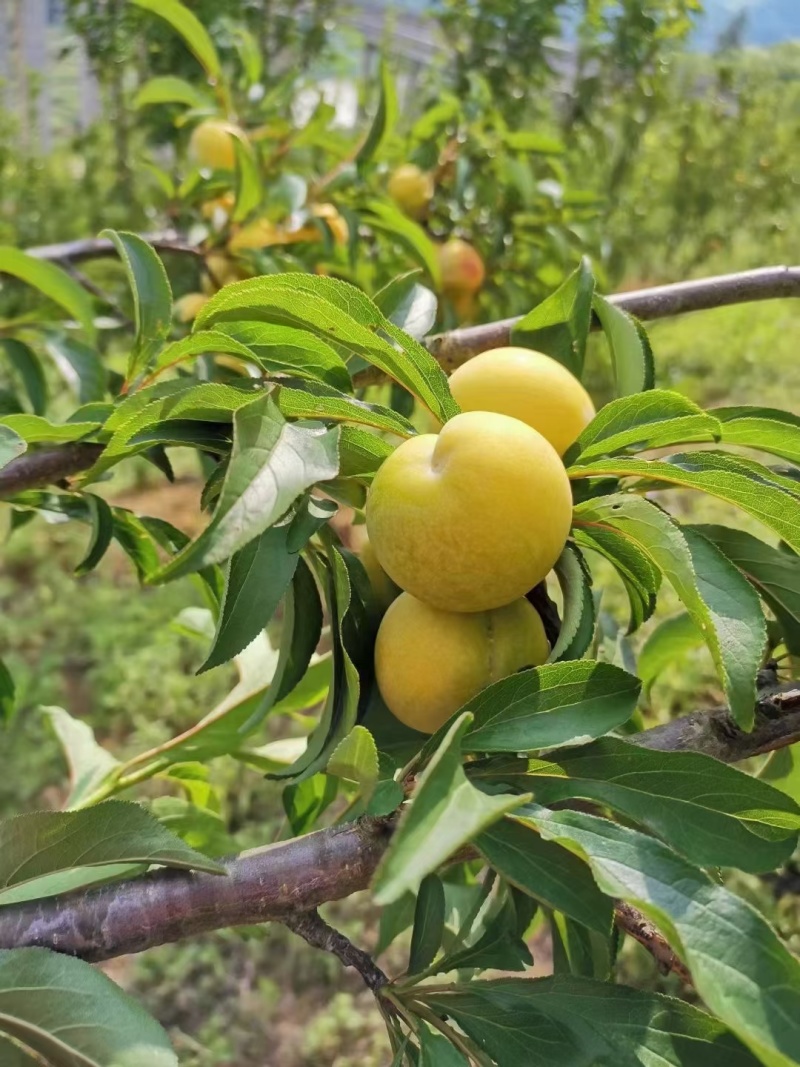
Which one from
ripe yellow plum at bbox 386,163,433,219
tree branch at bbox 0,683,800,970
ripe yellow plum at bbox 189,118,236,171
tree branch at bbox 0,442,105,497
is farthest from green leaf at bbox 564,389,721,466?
ripe yellow plum at bbox 386,163,433,219

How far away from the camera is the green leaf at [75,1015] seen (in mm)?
394

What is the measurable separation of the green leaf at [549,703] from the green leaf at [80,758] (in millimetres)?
428

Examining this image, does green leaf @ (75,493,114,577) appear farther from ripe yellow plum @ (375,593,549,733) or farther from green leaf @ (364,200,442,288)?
green leaf @ (364,200,442,288)

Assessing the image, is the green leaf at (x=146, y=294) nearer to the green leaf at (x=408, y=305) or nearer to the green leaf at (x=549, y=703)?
A: the green leaf at (x=408, y=305)

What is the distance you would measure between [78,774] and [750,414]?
60 centimetres

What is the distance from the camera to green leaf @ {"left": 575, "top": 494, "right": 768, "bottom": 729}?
0.38 meters

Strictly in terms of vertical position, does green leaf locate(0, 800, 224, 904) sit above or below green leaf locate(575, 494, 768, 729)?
below

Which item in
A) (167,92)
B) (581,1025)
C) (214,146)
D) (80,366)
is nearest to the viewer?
(581,1025)

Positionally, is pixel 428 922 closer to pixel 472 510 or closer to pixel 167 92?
pixel 472 510

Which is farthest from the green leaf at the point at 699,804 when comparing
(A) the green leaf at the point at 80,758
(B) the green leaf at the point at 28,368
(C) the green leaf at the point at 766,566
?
(B) the green leaf at the point at 28,368

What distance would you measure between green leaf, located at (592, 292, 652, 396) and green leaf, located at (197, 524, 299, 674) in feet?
0.89

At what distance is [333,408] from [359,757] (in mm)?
167

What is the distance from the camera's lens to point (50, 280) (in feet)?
2.73

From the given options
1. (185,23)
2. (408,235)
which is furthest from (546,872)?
(185,23)
